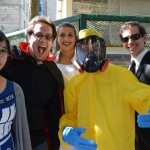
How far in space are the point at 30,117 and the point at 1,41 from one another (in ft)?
2.44

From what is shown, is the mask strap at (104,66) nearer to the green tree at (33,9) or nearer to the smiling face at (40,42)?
the smiling face at (40,42)

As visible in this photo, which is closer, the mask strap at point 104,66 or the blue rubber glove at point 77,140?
the blue rubber glove at point 77,140

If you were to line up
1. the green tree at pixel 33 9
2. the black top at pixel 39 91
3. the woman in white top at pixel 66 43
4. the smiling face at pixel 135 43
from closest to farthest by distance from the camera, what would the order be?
1. the black top at pixel 39 91
2. the smiling face at pixel 135 43
3. the woman in white top at pixel 66 43
4. the green tree at pixel 33 9

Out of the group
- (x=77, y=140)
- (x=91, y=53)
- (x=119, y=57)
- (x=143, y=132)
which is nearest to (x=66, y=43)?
(x=119, y=57)

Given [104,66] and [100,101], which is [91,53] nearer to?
[104,66]

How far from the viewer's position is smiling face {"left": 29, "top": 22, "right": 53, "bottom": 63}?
292 cm

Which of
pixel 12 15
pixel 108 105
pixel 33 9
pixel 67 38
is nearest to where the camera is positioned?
pixel 108 105

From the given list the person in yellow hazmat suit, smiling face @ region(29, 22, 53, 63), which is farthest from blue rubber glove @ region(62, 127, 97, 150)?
smiling face @ region(29, 22, 53, 63)

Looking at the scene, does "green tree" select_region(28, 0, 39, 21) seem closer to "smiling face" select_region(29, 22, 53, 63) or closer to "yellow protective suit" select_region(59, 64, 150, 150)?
"smiling face" select_region(29, 22, 53, 63)

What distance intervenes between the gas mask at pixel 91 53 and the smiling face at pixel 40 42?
46 cm

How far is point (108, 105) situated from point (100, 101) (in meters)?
0.08

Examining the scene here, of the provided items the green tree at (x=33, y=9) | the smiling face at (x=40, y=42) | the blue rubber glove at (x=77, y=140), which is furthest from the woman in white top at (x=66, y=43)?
the green tree at (x=33, y=9)

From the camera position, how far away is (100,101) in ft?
7.97

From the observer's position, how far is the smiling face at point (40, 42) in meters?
2.92
